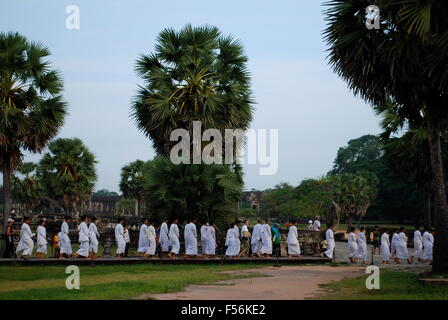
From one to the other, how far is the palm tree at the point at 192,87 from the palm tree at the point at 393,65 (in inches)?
364

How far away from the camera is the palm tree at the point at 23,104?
23156 mm

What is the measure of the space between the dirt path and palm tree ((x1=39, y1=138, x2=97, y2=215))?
29002mm

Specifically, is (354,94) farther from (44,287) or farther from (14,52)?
(14,52)

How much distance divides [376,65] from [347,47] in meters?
1.02

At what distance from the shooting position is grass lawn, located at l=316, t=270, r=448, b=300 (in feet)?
41.4

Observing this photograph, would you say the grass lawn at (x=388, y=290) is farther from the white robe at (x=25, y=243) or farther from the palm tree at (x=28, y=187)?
the palm tree at (x=28, y=187)

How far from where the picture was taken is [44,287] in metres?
14.0

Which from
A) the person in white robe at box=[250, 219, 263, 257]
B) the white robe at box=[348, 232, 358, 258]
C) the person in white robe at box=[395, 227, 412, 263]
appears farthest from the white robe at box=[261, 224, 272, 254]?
the person in white robe at box=[395, 227, 412, 263]

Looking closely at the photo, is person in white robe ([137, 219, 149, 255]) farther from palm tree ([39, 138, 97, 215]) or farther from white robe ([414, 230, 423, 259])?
palm tree ([39, 138, 97, 215])

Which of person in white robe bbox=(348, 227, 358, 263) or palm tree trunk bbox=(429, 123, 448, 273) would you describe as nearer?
palm tree trunk bbox=(429, 123, 448, 273)

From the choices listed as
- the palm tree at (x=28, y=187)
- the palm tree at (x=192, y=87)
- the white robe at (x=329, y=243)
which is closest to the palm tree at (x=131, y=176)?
the palm tree at (x=28, y=187)

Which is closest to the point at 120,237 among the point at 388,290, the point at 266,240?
the point at 266,240
